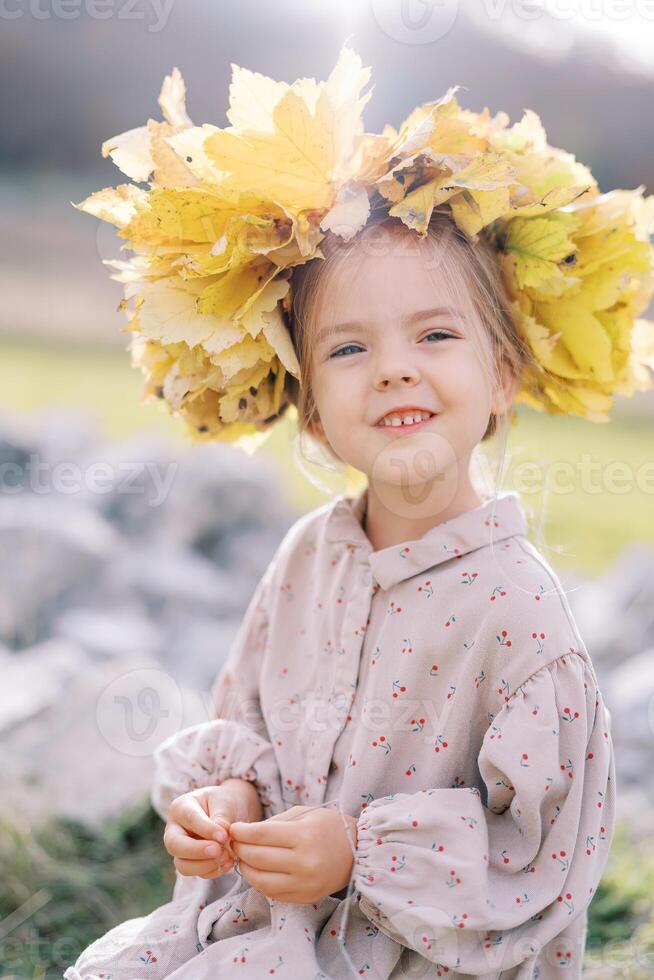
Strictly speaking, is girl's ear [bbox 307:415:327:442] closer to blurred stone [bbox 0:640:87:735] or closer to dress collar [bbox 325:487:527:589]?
dress collar [bbox 325:487:527:589]

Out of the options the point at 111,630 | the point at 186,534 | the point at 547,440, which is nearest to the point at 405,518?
the point at 111,630

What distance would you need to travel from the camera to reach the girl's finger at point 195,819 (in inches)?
52.4

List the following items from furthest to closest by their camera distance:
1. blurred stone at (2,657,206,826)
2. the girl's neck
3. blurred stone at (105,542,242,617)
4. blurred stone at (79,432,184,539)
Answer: blurred stone at (79,432,184,539), blurred stone at (105,542,242,617), blurred stone at (2,657,206,826), the girl's neck

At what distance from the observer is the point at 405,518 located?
1.51 meters

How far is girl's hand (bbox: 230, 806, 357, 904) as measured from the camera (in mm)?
1265

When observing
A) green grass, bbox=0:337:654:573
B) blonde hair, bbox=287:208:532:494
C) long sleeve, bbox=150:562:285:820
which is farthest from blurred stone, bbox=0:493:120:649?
blonde hair, bbox=287:208:532:494

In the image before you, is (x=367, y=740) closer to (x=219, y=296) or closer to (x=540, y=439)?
(x=219, y=296)

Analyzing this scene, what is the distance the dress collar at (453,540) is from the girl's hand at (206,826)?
14.7 inches

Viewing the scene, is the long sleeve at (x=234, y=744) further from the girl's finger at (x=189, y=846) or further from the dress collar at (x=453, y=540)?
the dress collar at (x=453, y=540)

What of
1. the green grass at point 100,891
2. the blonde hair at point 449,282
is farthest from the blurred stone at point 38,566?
the blonde hair at point 449,282

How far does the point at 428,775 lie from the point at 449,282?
661 millimetres

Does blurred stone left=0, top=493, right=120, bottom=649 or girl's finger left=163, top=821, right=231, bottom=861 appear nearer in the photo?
girl's finger left=163, top=821, right=231, bottom=861

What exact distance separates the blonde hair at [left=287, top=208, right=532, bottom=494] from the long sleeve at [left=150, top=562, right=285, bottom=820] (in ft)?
1.50

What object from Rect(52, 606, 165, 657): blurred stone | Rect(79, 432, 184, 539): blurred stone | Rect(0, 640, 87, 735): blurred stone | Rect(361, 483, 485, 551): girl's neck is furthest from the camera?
Rect(79, 432, 184, 539): blurred stone
